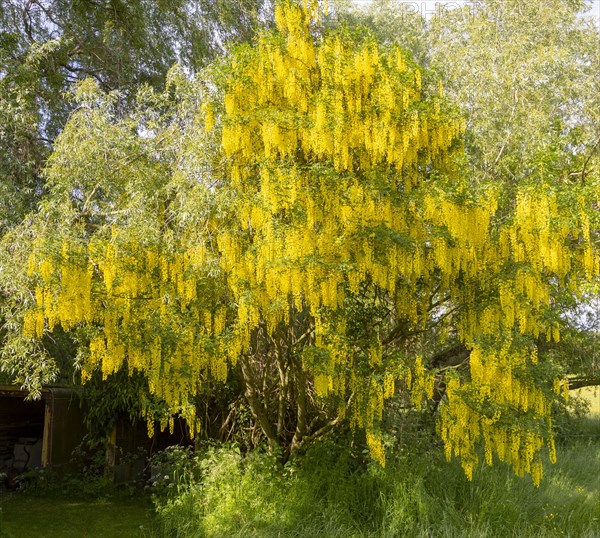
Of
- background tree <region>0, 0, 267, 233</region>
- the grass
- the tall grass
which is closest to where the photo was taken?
the tall grass

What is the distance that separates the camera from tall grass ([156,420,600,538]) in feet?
17.9

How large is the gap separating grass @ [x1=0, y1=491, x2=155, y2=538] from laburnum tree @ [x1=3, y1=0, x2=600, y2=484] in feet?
3.91

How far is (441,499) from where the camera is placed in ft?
19.3

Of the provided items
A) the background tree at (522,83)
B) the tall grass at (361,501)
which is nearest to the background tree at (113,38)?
the background tree at (522,83)

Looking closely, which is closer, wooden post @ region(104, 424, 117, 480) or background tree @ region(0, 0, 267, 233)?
wooden post @ region(104, 424, 117, 480)

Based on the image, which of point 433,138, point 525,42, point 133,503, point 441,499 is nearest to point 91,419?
point 133,503

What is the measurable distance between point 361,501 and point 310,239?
2.53m

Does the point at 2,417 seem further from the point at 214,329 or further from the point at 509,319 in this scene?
the point at 509,319

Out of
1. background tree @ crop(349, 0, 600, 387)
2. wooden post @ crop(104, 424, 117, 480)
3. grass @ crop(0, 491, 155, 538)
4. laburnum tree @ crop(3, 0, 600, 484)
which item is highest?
background tree @ crop(349, 0, 600, 387)

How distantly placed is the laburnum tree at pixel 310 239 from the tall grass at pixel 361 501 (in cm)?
59

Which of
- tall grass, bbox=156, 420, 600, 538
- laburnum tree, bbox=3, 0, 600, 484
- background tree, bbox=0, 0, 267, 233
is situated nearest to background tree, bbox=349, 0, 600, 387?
laburnum tree, bbox=3, 0, 600, 484

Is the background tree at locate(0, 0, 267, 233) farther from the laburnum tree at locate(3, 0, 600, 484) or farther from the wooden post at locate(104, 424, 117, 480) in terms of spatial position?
the wooden post at locate(104, 424, 117, 480)

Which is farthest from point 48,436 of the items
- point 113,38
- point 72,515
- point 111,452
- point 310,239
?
point 113,38

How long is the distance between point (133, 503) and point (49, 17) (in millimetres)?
6073
